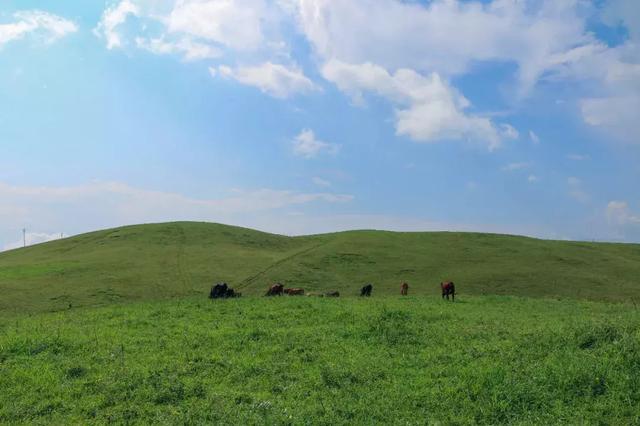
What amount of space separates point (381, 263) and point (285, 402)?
4071cm

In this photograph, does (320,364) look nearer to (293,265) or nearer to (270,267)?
(270,267)

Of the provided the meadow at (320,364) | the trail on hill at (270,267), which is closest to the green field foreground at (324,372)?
the meadow at (320,364)

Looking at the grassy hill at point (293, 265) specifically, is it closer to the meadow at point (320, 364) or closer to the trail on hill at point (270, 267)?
the trail on hill at point (270, 267)

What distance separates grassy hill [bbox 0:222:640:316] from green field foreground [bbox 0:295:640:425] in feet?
61.6

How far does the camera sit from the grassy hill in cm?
4034

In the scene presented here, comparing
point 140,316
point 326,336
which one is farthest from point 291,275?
point 326,336

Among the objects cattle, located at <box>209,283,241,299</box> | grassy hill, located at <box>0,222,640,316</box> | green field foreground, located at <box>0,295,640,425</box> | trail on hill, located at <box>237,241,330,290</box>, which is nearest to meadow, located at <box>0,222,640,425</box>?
green field foreground, located at <box>0,295,640,425</box>

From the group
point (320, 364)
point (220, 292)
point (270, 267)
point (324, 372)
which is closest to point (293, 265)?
point (270, 267)

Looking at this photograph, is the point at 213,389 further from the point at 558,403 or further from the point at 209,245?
the point at 209,245

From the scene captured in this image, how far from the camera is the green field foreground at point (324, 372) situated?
36.6ft

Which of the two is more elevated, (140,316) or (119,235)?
(119,235)

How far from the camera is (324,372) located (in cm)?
1338

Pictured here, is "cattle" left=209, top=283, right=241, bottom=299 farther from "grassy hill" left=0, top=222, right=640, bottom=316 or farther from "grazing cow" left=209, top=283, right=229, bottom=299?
"grassy hill" left=0, top=222, right=640, bottom=316

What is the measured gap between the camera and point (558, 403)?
36.2 ft
